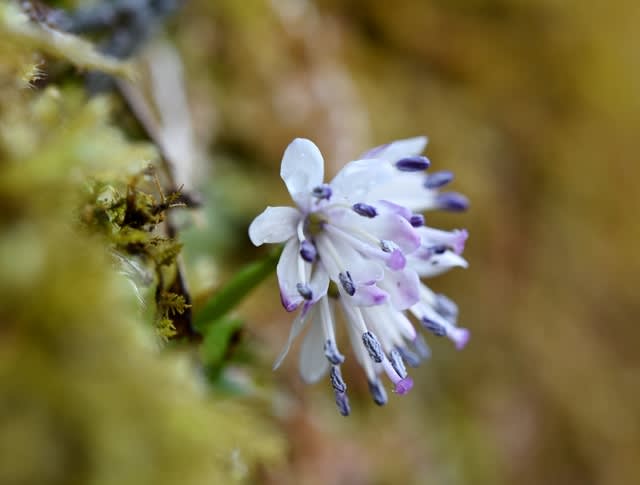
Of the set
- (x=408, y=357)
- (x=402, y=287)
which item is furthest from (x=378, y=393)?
(x=402, y=287)

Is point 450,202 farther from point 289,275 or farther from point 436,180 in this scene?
point 289,275

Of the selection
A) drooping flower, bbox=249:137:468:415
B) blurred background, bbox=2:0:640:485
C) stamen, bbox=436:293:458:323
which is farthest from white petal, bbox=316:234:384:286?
blurred background, bbox=2:0:640:485

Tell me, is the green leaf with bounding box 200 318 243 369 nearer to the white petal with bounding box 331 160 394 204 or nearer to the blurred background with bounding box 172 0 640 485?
the white petal with bounding box 331 160 394 204

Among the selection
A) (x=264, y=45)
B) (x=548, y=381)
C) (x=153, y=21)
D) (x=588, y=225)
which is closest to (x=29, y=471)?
(x=153, y=21)

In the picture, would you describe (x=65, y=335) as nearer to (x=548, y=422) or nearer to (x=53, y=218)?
(x=53, y=218)

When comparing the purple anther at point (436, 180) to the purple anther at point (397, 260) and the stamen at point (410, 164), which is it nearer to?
the stamen at point (410, 164)

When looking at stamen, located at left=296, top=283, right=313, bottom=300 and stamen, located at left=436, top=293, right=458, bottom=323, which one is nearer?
stamen, located at left=296, top=283, right=313, bottom=300
